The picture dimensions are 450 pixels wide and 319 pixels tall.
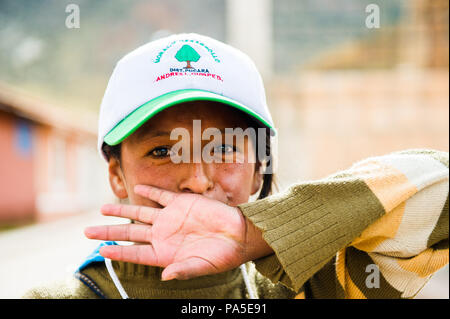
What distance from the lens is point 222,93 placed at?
4.52ft

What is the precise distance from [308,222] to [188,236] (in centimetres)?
26

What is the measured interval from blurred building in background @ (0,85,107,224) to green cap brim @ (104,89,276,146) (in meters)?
9.11

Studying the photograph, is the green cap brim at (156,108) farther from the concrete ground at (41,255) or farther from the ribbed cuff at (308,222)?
the concrete ground at (41,255)

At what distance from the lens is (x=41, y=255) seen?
7086mm

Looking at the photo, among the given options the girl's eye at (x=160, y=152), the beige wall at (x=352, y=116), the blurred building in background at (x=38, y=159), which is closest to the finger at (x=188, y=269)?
the girl's eye at (x=160, y=152)

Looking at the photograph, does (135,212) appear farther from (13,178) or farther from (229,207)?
(13,178)

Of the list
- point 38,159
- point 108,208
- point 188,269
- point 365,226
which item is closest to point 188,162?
point 108,208

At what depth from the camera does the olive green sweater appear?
105cm

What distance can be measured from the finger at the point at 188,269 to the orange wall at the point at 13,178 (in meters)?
10.1

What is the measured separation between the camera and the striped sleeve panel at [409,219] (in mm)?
1138
